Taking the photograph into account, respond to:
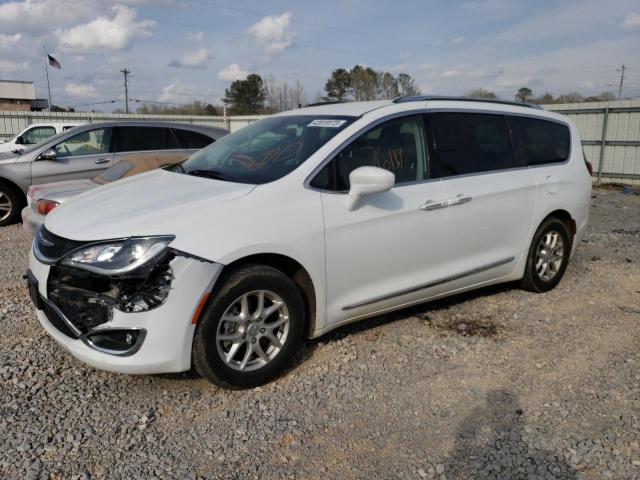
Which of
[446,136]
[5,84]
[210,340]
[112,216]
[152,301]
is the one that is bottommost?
[210,340]

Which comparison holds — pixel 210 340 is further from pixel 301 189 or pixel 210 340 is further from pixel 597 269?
pixel 597 269

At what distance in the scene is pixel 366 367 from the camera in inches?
145

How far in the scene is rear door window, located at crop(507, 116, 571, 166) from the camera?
484cm

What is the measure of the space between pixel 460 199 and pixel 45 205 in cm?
420

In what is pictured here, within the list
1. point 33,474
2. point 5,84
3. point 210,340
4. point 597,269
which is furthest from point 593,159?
point 5,84

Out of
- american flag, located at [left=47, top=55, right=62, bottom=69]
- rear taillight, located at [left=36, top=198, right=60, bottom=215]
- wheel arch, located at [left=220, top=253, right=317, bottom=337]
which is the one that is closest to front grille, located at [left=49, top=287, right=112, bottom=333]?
wheel arch, located at [left=220, top=253, right=317, bottom=337]

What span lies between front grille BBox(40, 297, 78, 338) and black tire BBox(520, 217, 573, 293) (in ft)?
12.8

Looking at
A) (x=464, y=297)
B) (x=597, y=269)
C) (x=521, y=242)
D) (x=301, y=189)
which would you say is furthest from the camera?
(x=597, y=269)

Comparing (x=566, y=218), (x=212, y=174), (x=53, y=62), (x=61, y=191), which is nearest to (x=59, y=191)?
(x=61, y=191)

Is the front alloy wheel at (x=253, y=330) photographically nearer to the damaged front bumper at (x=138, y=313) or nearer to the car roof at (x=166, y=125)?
the damaged front bumper at (x=138, y=313)

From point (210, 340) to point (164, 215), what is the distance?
30.2 inches

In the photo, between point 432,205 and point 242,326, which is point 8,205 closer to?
point 242,326

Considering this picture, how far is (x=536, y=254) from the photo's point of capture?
199 inches

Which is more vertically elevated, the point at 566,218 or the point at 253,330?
the point at 566,218
